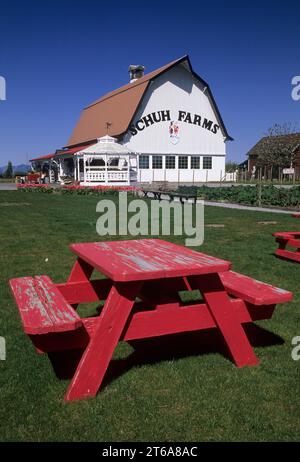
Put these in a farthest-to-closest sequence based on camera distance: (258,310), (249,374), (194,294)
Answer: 1. (194,294)
2. (258,310)
3. (249,374)

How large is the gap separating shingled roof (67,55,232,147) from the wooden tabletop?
3328 cm

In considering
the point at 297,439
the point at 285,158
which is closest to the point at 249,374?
the point at 297,439

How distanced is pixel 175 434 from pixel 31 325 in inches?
42.9

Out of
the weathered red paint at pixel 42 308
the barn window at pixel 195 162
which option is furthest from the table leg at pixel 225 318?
the barn window at pixel 195 162

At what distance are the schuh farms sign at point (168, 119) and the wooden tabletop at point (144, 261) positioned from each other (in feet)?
112

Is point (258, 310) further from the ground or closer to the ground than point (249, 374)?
further from the ground

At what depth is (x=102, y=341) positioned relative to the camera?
3012 millimetres

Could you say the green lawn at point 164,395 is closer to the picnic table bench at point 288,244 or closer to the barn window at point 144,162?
the picnic table bench at point 288,244

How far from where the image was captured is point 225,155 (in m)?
42.1

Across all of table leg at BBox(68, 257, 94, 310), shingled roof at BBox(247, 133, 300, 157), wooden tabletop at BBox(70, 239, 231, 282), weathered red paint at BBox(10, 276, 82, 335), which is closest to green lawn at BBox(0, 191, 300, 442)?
weathered red paint at BBox(10, 276, 82, 335)

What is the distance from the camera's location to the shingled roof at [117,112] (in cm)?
3722

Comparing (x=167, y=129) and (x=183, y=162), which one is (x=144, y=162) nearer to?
(x=167, y=129)
